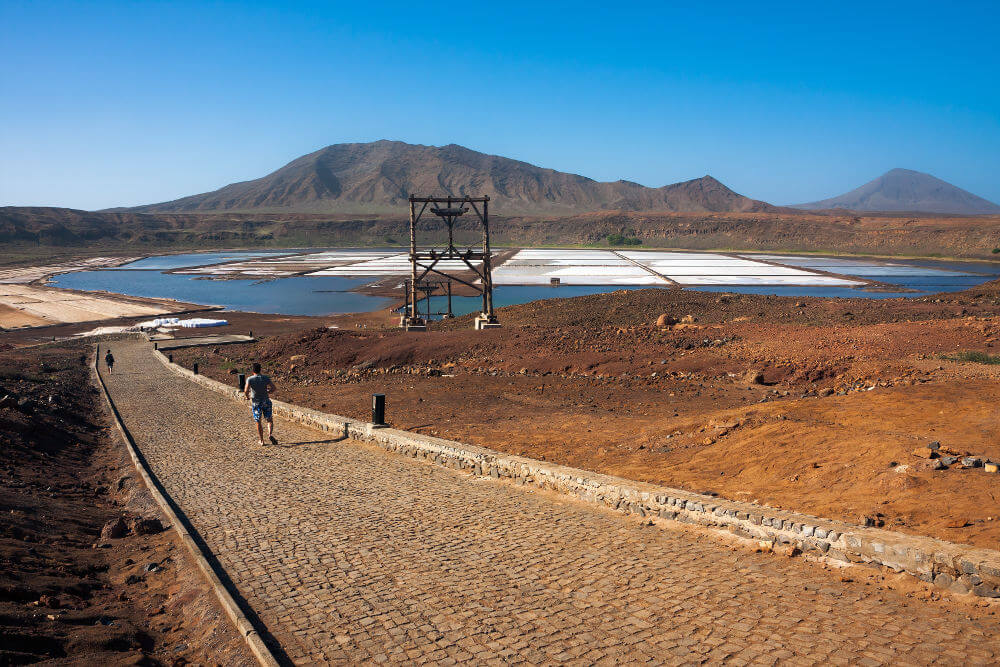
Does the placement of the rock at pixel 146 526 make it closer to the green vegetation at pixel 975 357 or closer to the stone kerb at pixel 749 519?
the stone kerb at pixel 749 519

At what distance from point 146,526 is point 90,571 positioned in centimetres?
135

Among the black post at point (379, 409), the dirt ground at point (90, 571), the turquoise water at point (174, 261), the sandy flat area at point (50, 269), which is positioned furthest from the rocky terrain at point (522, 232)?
the dirt ground at point (90, 571)

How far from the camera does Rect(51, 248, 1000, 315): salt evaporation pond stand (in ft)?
196

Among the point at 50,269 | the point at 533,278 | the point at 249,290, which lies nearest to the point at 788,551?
the point at 533,278

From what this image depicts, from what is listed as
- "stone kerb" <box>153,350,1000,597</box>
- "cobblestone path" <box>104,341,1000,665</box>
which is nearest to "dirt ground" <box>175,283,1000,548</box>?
"stone kerb" <box>153,350,1000,597</box>

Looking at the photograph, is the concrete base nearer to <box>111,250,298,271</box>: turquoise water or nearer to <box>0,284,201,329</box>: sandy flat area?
<box>0,284,201,329</box>: sandy flat area

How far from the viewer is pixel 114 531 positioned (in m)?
8.57

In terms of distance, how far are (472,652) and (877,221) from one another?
144 m

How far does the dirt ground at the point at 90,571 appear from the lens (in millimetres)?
5539

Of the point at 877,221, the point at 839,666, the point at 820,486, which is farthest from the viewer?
the point at 877,221

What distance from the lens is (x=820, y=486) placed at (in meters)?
8.27

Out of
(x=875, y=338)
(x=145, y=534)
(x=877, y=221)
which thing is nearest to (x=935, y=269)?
(x=877, y=221)

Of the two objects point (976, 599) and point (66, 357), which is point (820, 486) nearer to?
point (976, 599)

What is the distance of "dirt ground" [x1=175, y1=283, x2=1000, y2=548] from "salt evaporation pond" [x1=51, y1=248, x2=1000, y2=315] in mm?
25997
